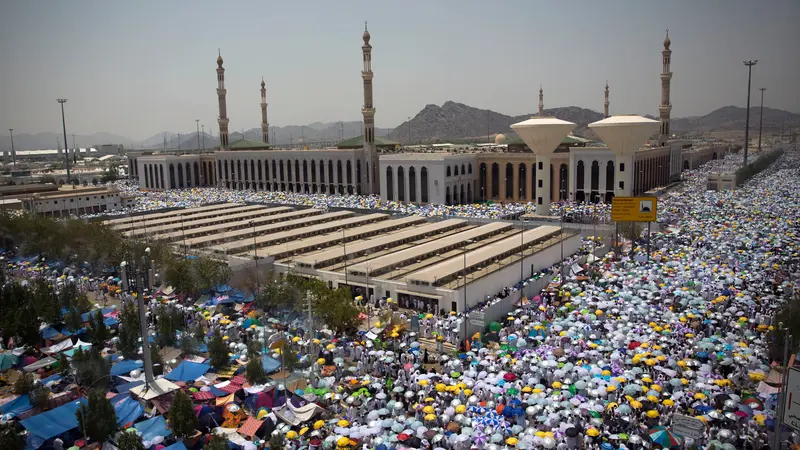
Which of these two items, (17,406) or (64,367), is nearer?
(17,406)

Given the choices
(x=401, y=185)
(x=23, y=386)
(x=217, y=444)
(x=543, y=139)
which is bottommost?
(x=23, y=386)

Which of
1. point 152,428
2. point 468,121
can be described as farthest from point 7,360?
point 468,121

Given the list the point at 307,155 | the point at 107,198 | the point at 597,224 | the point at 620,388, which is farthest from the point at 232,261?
the point at 307,155

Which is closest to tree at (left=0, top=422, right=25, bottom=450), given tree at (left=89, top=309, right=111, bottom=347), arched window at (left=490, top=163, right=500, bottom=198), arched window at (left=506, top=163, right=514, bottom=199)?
tree at (left=89, top=309, right=111, bottom=347)

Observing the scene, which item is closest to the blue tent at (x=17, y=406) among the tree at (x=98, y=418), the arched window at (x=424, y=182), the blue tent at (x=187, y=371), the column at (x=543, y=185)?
the tree at (x=98, y=418)

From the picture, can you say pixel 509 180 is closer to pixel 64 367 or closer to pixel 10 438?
pixel 64 367

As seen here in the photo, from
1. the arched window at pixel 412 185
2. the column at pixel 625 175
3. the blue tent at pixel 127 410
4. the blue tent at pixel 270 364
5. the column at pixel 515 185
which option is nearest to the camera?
the blue tent at pixel 127 410

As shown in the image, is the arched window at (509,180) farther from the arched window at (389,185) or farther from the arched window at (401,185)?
the arched window at (389,185)
